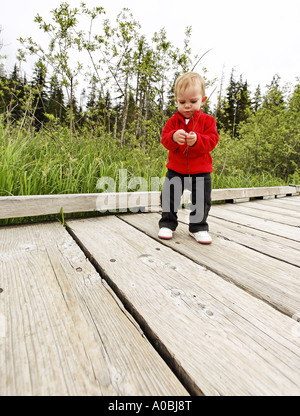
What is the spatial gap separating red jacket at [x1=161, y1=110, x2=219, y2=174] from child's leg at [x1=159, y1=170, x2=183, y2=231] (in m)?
0.07

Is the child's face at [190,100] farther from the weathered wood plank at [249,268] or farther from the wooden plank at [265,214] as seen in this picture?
the wooden plank at [265,214]

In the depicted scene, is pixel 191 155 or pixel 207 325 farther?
pixel 191 155

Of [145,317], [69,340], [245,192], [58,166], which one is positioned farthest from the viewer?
[245,192]

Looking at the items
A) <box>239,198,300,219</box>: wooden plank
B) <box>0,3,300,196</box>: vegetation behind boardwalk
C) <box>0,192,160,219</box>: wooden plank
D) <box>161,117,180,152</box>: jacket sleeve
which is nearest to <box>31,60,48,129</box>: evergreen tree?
<box>0,3,300,196</box>: vegetation behind boardwalk

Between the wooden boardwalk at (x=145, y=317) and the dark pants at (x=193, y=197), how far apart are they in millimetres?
232

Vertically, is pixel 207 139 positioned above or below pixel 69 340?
above

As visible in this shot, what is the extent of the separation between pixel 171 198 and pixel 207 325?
1.04 meters

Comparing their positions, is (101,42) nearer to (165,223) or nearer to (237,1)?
(237,1)

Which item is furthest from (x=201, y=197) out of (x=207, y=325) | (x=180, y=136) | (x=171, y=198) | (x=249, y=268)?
(x=207, y=325)

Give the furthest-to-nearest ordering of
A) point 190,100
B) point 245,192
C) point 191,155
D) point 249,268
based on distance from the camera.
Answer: point 245,192
point 191,155
point 190,100
point 249,268

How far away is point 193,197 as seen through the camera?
164 centimetres

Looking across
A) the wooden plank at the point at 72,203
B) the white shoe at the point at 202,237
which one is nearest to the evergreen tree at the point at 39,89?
the wooden plank at the point at 72,203

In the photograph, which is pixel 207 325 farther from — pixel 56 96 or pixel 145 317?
pixel 56 96

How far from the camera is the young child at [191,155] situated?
1.42 meters
